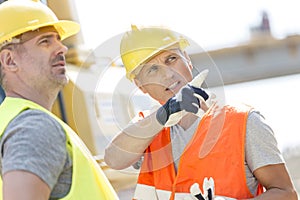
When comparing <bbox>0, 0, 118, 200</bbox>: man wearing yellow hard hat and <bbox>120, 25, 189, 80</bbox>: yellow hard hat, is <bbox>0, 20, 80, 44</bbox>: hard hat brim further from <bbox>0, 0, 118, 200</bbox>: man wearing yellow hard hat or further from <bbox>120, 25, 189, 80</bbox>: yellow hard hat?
<bbox>120, 25, 189, 80</bbox>: yellow hard hat

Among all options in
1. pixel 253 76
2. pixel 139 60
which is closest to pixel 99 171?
pixel 139 60

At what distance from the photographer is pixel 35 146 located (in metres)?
2.44

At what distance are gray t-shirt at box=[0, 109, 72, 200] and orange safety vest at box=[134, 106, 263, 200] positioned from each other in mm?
688

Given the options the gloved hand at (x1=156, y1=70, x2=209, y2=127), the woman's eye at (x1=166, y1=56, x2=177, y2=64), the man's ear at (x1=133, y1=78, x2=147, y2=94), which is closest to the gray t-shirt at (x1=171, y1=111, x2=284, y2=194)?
the gloved hand at (x1=156, y1=70, x2=209, y2=127)

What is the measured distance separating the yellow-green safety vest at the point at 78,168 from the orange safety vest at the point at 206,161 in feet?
1.53

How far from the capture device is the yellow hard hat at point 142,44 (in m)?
3.22

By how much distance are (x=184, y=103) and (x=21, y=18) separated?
0.73 metres

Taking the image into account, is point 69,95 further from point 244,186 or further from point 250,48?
point 250,48

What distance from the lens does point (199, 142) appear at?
123 inches

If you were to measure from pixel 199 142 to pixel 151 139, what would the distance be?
0.23m

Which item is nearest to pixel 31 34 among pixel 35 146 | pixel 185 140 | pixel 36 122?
pixel 36 122

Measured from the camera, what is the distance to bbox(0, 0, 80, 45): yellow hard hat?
285 centimetres

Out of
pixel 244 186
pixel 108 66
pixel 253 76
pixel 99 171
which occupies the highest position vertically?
pixel 108 66

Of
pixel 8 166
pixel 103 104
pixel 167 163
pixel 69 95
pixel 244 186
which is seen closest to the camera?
pixel 8 166
